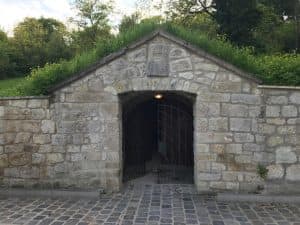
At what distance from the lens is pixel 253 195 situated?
24.1 ft

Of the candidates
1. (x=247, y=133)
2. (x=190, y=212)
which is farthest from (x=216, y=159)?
(x=190, y=212)

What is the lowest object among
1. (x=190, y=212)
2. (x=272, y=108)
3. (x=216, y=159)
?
(x=190, y=212)

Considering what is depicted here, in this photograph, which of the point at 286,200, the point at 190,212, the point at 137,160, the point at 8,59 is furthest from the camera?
the point at 8,59

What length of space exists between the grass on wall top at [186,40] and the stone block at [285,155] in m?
1.33

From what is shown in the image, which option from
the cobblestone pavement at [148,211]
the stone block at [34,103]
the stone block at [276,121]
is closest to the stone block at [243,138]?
the stone block at [276,121]

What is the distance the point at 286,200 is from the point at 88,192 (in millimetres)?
4024

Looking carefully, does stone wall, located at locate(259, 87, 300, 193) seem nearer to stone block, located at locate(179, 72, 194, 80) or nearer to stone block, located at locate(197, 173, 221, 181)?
stone block, located at locate(197, 173, 221, 181)

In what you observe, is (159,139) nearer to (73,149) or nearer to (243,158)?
(73,149)

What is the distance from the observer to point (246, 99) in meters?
7.38

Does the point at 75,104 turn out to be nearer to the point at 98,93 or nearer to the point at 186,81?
the point at 98,93

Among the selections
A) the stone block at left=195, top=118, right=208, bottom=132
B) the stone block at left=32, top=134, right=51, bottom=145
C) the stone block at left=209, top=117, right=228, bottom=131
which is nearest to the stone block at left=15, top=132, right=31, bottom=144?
the stone block at left=32, top=134, right=51, bottom=145

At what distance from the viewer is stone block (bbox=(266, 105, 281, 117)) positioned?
7270mm

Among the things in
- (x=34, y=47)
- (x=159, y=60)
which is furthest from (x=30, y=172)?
(x=34, y=47)

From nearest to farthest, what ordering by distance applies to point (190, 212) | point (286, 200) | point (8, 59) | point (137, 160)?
1. point (190, 212)
2. point (286, 200)
3. point (137, 160)
4. point (8, 59)
